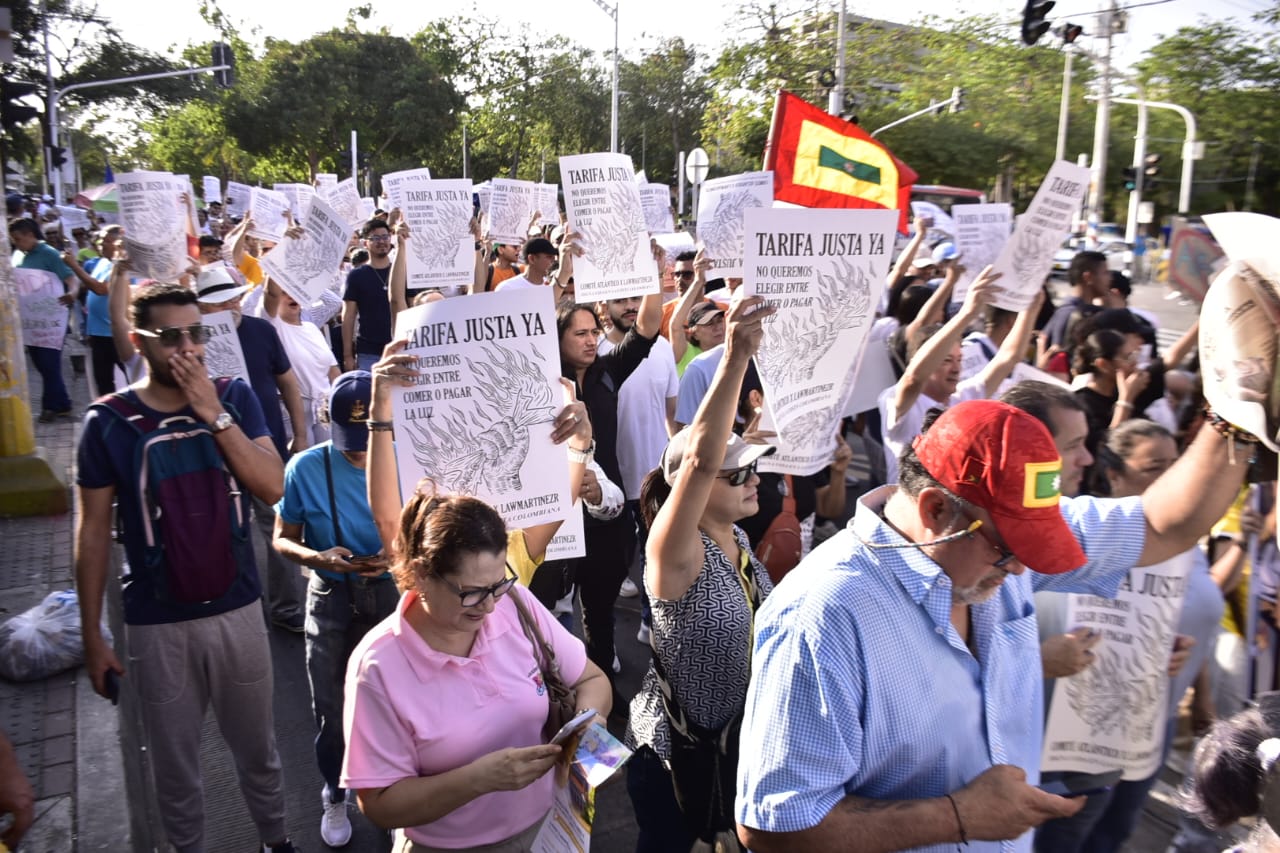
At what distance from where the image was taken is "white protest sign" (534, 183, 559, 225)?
11.1 m

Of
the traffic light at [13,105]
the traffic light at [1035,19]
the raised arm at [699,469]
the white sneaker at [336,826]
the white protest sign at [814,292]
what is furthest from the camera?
the traffic light at [13,105]

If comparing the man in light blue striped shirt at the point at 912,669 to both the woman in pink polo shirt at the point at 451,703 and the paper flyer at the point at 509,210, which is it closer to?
the woman in pink polo shirt at the point at 451,703

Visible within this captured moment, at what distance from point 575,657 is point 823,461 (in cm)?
133

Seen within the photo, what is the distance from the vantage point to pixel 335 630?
3.66 metres

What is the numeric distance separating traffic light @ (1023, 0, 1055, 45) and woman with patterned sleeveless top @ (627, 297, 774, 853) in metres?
13.2

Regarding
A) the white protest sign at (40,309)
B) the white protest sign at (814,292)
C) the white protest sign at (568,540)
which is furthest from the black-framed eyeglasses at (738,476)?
the white protest sign at (40,309)

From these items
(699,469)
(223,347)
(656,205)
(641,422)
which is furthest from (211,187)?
(699,469)

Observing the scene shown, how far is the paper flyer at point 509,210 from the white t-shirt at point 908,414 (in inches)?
266

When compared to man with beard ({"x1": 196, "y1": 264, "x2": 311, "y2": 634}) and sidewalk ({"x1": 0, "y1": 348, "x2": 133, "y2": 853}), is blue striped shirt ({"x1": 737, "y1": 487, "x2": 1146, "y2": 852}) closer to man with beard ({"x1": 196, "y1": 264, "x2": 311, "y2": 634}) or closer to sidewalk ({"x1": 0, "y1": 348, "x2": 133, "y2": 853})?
sidewalk ({"x1": 0, "y1": 348, "x2": 133, "y2": 853})

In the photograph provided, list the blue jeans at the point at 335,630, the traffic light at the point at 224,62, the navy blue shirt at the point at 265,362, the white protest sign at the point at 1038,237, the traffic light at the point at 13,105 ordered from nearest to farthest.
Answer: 1. the blue jeans at the point at 335,630
2. the white protest sign at the point at 1038,237
3. the navy blue shirt at the point at 265,362
4. the traffic light at the point at 13,105
5. the traffic light at the point at 224,62

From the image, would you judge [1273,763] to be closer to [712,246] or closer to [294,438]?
[294,438]

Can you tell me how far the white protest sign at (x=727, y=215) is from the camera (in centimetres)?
666

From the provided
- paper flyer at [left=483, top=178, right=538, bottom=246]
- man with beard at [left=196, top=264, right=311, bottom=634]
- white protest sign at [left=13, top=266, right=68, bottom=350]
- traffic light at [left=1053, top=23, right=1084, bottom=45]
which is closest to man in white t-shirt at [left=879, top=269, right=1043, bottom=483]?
man with beard at [left=196, top=264, right=311, bottom=634]

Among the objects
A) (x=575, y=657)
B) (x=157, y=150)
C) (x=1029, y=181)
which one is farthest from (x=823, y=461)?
(x=157, y=150)
